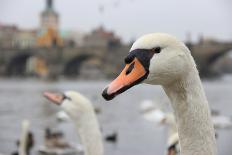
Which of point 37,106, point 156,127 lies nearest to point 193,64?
point 156,127

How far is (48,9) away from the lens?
15712 centimetres

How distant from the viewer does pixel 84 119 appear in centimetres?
519

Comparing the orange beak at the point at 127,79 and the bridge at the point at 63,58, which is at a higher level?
the orange beak at the point at 127,79

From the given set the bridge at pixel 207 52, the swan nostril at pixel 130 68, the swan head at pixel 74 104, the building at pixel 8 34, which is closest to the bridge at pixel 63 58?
the bridge at pixel 207 52

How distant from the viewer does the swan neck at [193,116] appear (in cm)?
→ 260

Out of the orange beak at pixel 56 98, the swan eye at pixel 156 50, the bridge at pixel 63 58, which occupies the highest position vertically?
the swan eye at pixel 156 50

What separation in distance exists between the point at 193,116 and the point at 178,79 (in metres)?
0.21

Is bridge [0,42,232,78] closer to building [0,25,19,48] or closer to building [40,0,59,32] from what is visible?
building [0,25,19,48]

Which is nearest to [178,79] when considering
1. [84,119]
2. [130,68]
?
[130,68]

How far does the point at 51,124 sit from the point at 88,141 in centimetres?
2117

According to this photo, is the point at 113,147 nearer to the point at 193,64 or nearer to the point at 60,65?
the point at 193,64

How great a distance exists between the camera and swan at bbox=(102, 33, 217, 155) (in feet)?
8.30

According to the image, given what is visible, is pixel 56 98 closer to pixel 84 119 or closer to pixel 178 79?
pixel 84 119

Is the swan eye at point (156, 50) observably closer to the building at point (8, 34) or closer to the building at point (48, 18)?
the building at point (8, 34)
